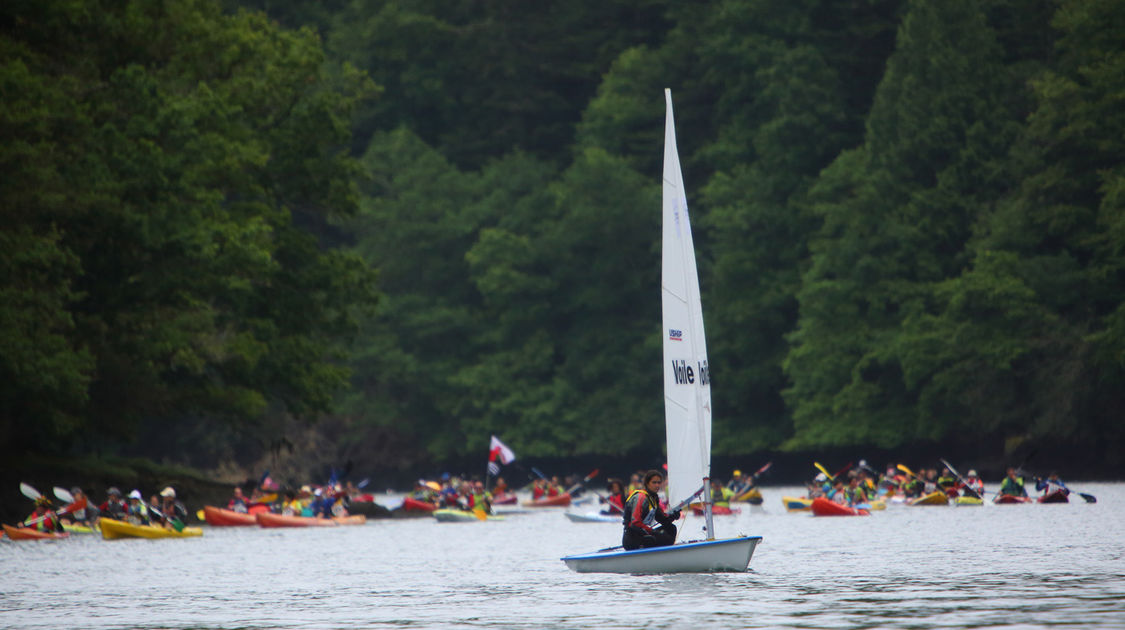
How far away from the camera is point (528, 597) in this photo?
1168 inches

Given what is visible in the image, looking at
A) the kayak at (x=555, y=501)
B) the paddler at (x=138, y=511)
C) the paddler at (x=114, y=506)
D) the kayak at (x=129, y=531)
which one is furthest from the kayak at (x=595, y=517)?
the paddler at (x=138, y=511)

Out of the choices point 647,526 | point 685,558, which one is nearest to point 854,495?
point 647,526

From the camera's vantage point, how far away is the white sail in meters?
30.1

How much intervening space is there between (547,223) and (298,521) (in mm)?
41401

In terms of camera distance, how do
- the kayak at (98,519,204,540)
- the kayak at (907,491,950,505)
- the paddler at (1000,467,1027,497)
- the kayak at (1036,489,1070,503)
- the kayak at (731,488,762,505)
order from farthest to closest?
1. the kayak at (731,488,762,505)
2. the kayak at (907,491,950,505)
3. the paddler at (1000,467,1027,497)
4. the kayak at (1036,489,1070,503)
5. the kayak at (98,519,204,540)

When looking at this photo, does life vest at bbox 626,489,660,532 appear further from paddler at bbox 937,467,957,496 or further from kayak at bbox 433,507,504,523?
paddler at bbox 937,467,957,496

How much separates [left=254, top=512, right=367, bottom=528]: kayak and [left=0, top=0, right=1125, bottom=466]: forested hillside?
335 cm

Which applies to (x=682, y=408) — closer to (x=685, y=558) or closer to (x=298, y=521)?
(x=685, y=558)

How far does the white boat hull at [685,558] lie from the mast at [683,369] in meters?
0.43

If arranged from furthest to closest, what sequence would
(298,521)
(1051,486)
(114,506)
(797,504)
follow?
(797,504) → (1051,486) → (298,521) → (114,506)

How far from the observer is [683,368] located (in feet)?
99.5

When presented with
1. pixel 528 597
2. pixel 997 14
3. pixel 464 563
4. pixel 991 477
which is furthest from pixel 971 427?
pixel 528 597

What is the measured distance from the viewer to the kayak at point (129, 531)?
48531 millimetres

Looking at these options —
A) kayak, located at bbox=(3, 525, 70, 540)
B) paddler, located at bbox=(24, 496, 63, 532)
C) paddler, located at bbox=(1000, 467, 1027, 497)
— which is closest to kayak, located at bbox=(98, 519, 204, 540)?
paddler, located at bbox=(24, 496, 63, 532)
